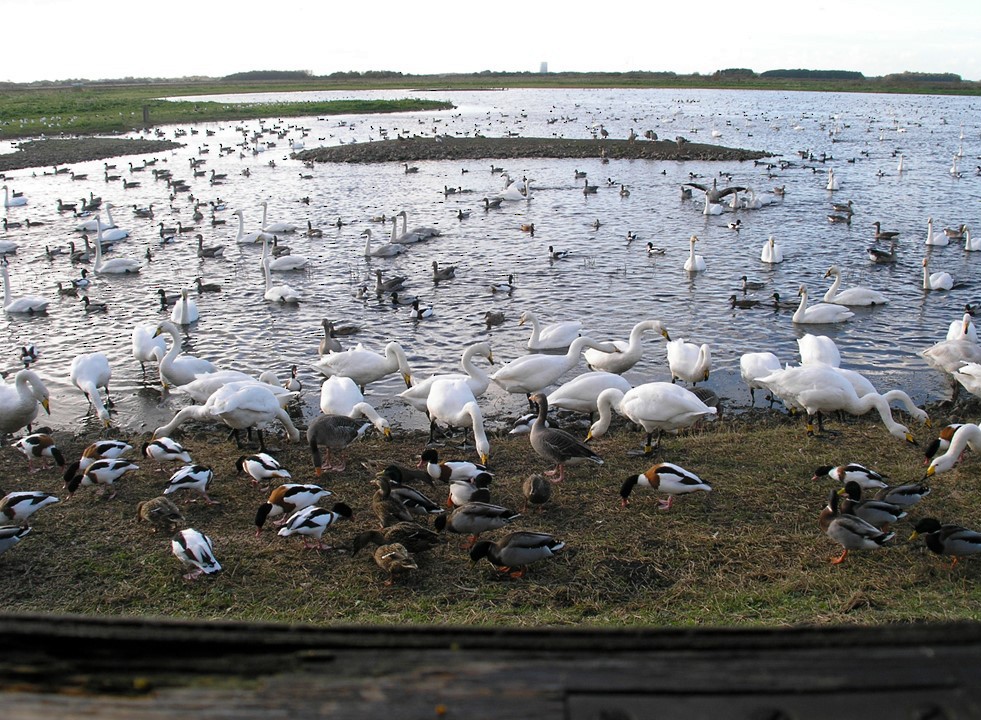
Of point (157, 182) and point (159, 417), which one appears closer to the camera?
point (159, 417)

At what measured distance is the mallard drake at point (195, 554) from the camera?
723 cm

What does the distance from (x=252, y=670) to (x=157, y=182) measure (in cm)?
4065

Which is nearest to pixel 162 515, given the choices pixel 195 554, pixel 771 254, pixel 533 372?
pixel 195 554

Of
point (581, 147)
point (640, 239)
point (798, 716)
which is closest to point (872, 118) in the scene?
point (581, 147)

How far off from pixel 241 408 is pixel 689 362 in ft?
22.3

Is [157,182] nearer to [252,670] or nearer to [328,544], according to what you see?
[328,544]

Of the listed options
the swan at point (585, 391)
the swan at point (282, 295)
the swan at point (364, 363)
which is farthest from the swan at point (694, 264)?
the swan at point (364, 363)

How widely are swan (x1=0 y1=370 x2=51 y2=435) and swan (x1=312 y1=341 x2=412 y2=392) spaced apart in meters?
4.17

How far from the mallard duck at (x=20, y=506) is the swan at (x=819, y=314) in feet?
45.0

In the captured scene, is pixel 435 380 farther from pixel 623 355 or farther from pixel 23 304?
pixel 23 304

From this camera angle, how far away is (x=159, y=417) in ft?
41.7

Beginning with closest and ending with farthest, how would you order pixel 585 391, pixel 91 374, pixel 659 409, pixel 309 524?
pixel 309 524 → pixel 659 409 → pixel 585 391 → pixel 91 374

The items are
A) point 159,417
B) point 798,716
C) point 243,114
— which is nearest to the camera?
Result: point 798,716

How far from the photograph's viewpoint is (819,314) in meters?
16.1
